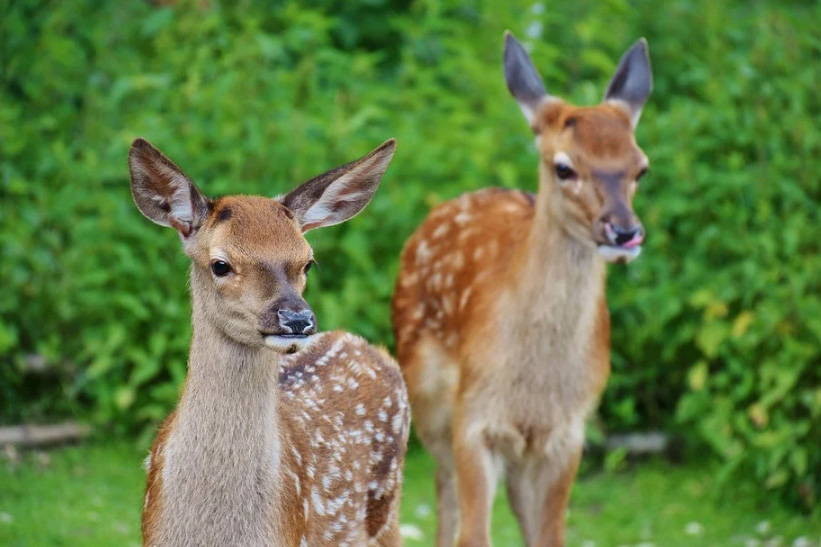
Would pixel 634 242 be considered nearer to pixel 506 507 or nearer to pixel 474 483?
pixel 474 483

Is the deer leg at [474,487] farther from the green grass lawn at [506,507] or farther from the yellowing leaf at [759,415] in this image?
Result: the yellowing leaf at [759,415]

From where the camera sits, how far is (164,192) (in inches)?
191

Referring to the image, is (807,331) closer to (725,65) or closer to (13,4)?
(725,65)

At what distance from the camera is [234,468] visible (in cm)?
461

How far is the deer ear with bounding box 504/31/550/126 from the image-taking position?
702cm

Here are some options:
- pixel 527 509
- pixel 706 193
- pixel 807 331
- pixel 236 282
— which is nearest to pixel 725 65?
pixel 706 193

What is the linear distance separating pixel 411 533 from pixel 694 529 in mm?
1538

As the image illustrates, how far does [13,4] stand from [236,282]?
5.58m

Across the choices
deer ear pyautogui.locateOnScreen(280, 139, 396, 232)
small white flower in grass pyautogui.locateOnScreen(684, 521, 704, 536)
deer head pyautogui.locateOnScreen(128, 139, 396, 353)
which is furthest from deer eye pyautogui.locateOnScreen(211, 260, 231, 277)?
small white flower in grass pyautogui.locateOnScreen(684, 521, 704, 536)

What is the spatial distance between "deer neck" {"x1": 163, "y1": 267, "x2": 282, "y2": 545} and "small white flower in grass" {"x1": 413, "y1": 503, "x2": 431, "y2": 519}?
11.2 feet

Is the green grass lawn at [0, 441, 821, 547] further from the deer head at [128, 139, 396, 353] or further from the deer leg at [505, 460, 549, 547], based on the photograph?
the deer head at [128, 139, 396, 353]

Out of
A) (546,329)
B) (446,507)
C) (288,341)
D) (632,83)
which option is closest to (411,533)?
(446,507)

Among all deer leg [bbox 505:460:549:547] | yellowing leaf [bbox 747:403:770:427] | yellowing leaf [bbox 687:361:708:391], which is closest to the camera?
deer leg [bbox 505:460:549:547]

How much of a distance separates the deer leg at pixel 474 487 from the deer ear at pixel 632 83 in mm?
1747
